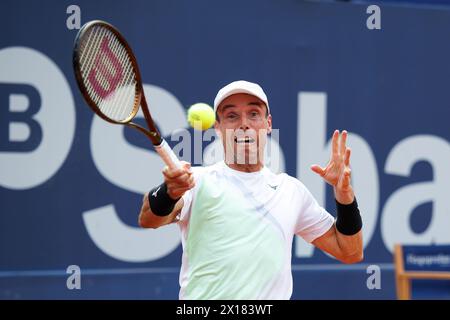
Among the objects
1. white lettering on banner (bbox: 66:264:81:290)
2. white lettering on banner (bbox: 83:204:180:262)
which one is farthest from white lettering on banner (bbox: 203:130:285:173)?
white lettering on banner (bbox: 66:264:81:290)

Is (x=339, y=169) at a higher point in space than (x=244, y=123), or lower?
lower

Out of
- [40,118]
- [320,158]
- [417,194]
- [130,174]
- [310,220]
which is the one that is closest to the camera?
[310,220]

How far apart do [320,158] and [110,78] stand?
3308 mm

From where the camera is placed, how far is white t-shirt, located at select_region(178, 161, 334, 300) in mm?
2801

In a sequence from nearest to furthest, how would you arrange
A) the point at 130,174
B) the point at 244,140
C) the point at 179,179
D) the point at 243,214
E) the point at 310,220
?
the point at 179,179
the point at 243,214
the point at 244,140
the point at 310,220
the point at 130,174

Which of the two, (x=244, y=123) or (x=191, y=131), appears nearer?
(x=244, y=123)

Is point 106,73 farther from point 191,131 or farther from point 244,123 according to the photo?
point 191,131

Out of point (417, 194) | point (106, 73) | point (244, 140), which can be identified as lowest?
point (417, 194)

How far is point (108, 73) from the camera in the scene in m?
2.92

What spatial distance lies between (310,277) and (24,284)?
1984mm

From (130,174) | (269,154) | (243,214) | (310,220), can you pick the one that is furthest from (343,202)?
(130,174)

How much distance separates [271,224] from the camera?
9.49ft

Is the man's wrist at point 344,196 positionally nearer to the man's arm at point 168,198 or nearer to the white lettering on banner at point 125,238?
the man's arm at point 168,198
